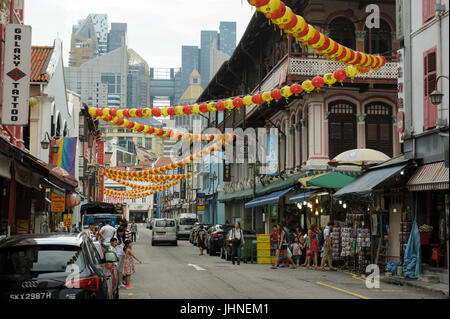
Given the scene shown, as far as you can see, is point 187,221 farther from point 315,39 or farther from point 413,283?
point 413,283

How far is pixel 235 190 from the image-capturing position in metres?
49.2

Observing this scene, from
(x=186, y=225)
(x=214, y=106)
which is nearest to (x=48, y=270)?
(x=214, y=106)

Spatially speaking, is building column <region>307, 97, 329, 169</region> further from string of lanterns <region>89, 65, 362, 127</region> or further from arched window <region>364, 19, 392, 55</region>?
arched window <region>364, 19, 392, 55</region>

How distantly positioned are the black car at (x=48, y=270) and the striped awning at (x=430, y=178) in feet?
32.4

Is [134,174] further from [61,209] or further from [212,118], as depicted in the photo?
[61,209]

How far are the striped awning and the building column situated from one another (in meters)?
10.9

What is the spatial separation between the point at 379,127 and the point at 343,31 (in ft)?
16.2

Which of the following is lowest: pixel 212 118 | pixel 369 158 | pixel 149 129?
pixel 369 158

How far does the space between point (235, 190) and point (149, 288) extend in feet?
110

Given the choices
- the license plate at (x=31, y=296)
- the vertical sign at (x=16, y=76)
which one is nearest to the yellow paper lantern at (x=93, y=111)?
the vertical sign at (x=16, y=76)

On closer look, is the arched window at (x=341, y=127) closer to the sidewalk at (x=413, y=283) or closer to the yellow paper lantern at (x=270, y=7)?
the sidewalk at (x=413, y=283)

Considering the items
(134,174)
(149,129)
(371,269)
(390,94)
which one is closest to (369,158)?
(371,269)

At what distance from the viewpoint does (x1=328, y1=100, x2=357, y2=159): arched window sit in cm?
2905

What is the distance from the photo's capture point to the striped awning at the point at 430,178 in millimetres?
15523
